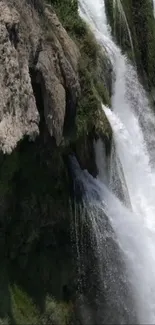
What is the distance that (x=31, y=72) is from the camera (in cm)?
1067

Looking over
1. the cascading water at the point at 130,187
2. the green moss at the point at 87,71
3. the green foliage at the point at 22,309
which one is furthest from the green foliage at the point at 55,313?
the green moss at the point at 87,71

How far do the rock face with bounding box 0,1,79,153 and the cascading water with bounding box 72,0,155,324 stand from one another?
205cm

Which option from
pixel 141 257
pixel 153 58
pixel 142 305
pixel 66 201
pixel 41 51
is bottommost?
pixel 142 305

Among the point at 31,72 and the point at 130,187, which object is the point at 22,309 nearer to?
the point at 31,72

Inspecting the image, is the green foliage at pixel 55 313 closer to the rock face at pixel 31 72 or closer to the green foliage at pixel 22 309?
the green foliage at pixel 22 309

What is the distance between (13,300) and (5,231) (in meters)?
1.23

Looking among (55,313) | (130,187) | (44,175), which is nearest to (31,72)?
(44,175)

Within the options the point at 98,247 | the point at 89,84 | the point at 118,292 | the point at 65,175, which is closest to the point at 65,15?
the point at 89,84

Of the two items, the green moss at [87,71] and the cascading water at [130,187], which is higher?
the green moss at [87,71]

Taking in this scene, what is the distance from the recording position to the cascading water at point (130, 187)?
1240cm

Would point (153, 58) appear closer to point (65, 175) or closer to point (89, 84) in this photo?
point (89, 84)

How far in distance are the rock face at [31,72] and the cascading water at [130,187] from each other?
2.05m

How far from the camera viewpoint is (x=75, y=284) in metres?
12.0

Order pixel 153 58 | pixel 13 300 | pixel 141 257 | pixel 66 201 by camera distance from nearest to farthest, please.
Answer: pixel 13 300 → pixel 66 201 → pixel 141 257 → pixel 153 58
